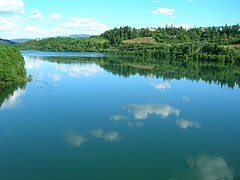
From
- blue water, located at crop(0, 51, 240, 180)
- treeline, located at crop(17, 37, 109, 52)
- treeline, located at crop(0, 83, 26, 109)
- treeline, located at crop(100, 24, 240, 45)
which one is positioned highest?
treeline, located at crop(100, 24, 240, 45)

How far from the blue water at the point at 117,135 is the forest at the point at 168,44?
164 ft

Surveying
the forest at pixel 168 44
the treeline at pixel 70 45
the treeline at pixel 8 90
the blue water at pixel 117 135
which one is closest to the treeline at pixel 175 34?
the forest at pixel 168 44

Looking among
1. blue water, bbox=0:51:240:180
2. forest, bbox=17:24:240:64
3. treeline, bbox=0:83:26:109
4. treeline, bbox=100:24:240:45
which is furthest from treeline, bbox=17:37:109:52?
blue water, bbox=0:51:240:180

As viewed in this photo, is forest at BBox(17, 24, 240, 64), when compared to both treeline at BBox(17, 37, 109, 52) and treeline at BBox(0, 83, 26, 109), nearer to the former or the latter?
treeline at BBox(17, 37, 109, 52)

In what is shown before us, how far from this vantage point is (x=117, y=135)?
58.3ft

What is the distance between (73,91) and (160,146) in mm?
16139

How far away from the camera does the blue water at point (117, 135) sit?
43.9 ft

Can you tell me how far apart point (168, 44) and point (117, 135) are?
96.1 metres

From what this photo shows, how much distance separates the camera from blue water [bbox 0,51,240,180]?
43.9ft

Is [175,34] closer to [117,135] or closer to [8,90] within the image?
[8,90]

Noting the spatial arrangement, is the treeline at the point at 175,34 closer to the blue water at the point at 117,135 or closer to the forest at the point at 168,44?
the forest at the point at 168,44

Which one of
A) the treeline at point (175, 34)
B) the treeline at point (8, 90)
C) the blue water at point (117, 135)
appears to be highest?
the treeline at point (175, 34)

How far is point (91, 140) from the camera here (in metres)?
16.8

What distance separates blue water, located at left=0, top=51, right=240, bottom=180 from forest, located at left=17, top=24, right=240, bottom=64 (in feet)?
164
